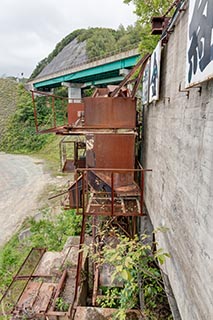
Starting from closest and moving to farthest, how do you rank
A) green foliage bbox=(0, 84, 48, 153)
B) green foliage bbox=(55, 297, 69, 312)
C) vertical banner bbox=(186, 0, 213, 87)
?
1. vertical banner bbox=(186, 0, 213, 87)
2. green foliage bbox=(55, 297, 69, 312)
3. green foliage bbox=(0, 84, 48, 153)

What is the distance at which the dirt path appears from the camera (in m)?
11.5

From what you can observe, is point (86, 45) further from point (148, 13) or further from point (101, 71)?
point (148, 13)

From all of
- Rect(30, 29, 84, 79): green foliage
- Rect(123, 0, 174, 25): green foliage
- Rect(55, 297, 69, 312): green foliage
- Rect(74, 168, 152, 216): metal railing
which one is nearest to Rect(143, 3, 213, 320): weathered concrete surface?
Rect(74, 168, 152, 216): metal railing

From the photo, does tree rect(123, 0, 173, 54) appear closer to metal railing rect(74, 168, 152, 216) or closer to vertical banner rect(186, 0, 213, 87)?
metal railing rect(74, 168, 152, 216)

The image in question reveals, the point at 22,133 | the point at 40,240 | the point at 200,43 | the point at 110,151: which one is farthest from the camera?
the point at 22,133

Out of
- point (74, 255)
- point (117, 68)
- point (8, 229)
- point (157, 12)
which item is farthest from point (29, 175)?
point (157, 12)

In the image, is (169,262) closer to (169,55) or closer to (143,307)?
(143,307)

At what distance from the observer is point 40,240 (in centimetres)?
881

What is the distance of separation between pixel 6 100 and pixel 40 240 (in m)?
34.5

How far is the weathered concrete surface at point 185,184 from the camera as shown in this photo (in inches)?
79.5

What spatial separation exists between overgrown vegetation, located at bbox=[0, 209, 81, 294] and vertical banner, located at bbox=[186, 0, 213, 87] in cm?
772

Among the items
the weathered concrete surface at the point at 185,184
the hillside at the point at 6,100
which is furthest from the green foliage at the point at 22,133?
the weathered concrete surface at the point at 185,184

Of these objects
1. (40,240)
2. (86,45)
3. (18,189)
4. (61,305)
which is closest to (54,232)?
(40,240)

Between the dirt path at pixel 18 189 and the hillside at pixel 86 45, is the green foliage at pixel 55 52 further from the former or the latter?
the dirt path at pixel 18 189
